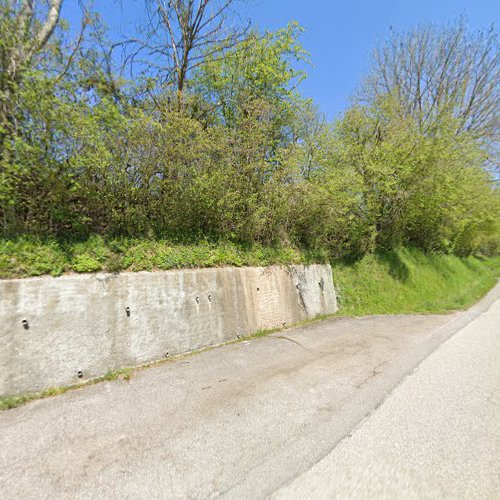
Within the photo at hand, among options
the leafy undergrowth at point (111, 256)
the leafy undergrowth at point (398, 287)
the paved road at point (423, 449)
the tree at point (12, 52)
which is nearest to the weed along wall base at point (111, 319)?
the leafy undergrowth at point (111, 256)

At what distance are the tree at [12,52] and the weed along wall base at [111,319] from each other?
2284 millimetres

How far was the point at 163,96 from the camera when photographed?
6.29 metres

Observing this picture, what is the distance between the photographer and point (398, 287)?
1062 cm

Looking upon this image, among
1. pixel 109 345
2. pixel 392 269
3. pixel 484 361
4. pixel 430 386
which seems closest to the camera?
pixel 430 386

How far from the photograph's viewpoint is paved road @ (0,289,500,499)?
2.06 metres

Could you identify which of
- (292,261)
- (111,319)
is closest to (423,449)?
(111,319)

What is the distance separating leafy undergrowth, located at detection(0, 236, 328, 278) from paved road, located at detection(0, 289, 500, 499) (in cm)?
177

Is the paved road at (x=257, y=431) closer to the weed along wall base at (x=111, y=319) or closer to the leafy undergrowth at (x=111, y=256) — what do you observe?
the weed along wall base at (x=111, y=319)

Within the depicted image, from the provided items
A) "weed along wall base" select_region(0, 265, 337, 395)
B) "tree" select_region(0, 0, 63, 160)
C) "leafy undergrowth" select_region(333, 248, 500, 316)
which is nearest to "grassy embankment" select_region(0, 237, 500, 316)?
"leafy undergrowth" select_region(333, 248, 500, 316)

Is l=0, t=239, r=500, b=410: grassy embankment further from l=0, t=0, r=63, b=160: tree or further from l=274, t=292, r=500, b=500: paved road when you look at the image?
l=274, t=292, r=500, b=500: paved road

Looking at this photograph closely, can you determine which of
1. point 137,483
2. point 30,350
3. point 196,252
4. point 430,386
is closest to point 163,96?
point 196,252

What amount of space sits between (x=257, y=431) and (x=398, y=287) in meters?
10.1

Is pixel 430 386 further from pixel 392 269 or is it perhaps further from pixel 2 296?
pixel 392 269

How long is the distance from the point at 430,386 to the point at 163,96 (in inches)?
315
